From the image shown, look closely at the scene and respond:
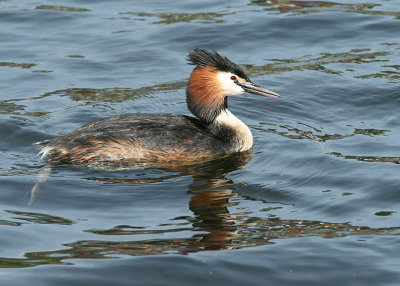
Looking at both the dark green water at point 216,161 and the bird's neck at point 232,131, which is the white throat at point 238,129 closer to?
the bird's neck at point 232,131

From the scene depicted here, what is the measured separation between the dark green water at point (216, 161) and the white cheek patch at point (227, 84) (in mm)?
728

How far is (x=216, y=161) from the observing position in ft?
27.9

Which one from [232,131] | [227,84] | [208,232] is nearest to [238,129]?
[232,131]

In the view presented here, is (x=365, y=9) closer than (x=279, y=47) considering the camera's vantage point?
No

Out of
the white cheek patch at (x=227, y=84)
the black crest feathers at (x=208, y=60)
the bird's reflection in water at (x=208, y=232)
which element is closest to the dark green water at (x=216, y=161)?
the bird's reflection in water at (x=208, y=232)

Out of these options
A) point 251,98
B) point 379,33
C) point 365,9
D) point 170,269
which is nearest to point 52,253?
point 170,269

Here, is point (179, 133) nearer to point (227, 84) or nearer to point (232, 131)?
point (232, 131)

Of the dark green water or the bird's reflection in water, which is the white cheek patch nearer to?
the dark green water

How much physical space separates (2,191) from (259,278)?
2970mm

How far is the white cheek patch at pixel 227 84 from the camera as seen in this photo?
8.77 meters

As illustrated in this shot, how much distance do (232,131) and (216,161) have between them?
0.50 m

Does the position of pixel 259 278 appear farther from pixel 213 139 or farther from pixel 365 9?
pixel 365 9

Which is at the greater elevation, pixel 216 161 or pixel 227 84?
pixel 227 84

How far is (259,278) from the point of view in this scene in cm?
576
